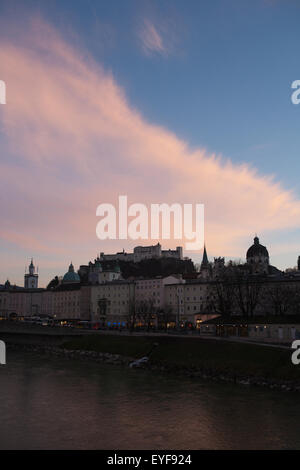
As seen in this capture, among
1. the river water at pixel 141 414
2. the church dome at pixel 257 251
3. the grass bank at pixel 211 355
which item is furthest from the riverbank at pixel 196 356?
the church dome at pixel 257 251

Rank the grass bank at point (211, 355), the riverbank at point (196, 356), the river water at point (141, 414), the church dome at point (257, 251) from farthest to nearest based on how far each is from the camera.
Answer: the church dome at point (257, 251), the grass bank at point (211, 355), the riverbank at point (196, 356), the river water at point (141, 414)

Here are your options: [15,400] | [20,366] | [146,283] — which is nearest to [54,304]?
[146,283]

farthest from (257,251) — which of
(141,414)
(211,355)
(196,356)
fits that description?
(141,414)

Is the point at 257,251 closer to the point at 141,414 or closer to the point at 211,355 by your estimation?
the point at 211,355

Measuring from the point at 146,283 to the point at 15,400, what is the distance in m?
98.8

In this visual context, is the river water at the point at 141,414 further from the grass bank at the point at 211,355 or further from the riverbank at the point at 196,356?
the grass bank at the point at 211,355

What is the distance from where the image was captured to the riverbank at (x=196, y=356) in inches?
1786

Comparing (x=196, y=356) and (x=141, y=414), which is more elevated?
(x=141, y=414)

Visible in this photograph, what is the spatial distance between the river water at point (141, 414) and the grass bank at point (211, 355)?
430 cm

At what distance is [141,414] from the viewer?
32281mm

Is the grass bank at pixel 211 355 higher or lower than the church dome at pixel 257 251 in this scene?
lower

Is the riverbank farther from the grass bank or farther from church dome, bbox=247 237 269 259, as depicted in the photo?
church dome, bbox=247 237 269 259

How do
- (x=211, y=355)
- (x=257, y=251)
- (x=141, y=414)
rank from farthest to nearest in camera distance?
1. (x=257, y=251)
2. (x=211, y=355)
3. (x=141, y=414)

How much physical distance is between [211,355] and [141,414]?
25.3 metres
